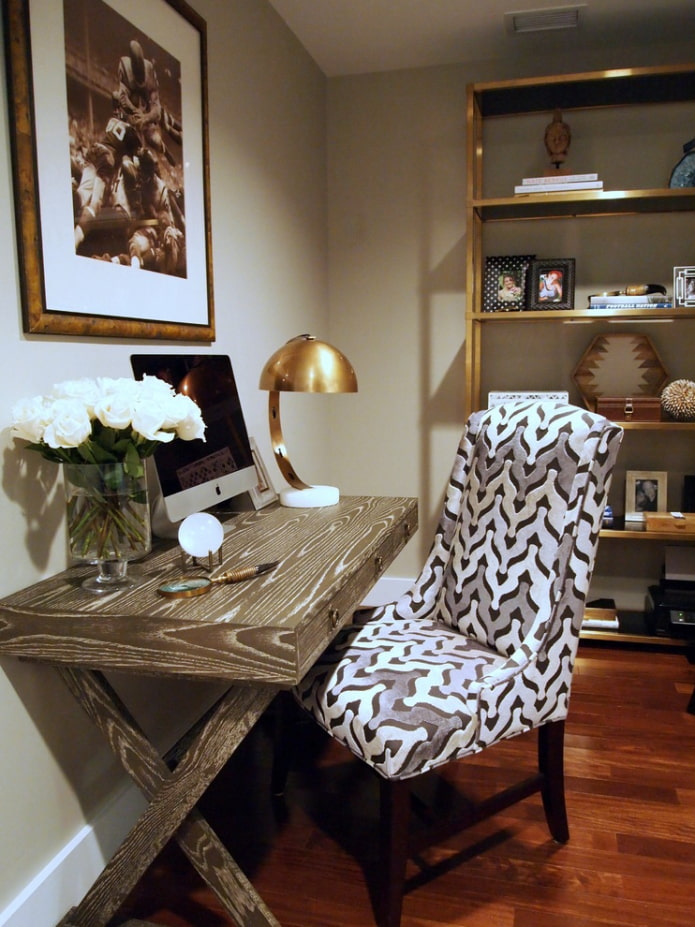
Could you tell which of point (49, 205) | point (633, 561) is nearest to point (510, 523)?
point (49, 205)

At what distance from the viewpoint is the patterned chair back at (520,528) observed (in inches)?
63.7

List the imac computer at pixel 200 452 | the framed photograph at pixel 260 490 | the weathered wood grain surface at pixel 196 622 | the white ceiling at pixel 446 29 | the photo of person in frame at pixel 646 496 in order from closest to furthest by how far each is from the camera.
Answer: the weathered wood grain surface at pixel 196 622 < the imac computer at pixel 200 452 < the framed photograph at pixel 260 490 < the white ceiling at pixel 446 29 < the photo of person in frame at pixel 646 496

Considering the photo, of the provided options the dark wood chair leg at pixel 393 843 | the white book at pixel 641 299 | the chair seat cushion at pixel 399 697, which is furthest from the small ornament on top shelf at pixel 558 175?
the dark wood chair leg at pixel 393 843

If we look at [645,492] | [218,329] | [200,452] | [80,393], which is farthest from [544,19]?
[80,393]

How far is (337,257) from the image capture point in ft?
11.1

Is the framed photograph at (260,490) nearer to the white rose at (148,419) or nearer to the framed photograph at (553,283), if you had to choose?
the white rose at (148,419)

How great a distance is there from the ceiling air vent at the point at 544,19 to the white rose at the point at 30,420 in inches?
92.5

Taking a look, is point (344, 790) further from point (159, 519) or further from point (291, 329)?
point (291, 329)

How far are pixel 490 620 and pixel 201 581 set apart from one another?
710 millimetres

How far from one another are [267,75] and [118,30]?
1036 millimetres

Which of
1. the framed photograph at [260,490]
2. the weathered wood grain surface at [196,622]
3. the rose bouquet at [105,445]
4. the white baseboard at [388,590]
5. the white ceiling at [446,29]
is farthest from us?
the white baseboard at [388,590]

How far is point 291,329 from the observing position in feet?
9.62

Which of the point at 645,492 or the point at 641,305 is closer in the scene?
the point at 641,305

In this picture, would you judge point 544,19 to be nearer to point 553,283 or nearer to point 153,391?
point 553,283
